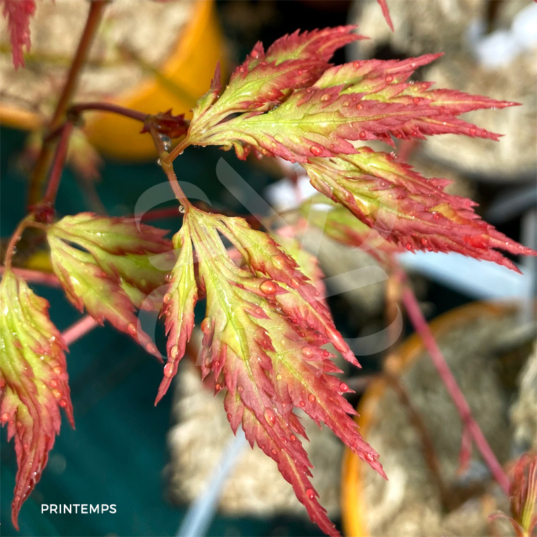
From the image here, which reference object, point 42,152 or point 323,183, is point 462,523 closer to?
point 323,183

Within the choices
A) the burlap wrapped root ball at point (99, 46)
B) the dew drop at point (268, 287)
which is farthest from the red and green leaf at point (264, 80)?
the burlap wrapped root ball at point (99, 46)

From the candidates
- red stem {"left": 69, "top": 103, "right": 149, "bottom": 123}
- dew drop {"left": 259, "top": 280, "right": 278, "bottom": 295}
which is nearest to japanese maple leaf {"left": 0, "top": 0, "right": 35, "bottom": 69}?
red stem {"left": 69, "top": 103, "right": 149, "bottom": 123}

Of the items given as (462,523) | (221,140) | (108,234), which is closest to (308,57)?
(221,140)

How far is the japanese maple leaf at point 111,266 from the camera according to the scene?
1.11 ft

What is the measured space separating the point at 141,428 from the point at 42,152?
512mm

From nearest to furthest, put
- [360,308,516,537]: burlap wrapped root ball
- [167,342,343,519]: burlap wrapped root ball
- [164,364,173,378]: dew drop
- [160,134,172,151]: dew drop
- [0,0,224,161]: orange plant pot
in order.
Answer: [164,364,173,378]: dew drop, [160,134,172,151]: dew drop, [360,308,516,537]: burlap wrapped root ball, [167,342,343,519]: burlap wrapped root ball, [0,0,224,161]: orange plant pot

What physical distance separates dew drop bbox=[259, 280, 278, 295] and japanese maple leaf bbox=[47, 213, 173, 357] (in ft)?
0.25

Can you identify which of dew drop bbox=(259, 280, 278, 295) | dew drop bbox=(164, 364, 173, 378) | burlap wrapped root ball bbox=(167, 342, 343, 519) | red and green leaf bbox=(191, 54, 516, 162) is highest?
red and green leaf bbox=(191, 54, 516, 162)

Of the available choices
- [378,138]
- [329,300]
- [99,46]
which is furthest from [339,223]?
[99,46]

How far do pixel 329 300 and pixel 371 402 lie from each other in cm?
33

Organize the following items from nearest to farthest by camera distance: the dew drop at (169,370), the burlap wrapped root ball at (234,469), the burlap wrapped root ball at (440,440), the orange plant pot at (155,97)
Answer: the dew drop at (169,370) < the burlap wrapped root ball at (440,440) < the burlap wrapped root ball at (234,469) < the orange plant pot at (155,97)

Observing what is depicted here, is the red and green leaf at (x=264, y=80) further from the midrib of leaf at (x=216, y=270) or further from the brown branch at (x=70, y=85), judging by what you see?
the brown branch at (x=70, y=85)

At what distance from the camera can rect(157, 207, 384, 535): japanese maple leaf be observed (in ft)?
0.93

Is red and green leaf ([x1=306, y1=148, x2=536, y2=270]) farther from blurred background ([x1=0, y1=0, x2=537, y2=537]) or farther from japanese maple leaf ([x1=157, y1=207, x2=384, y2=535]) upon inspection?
blurred background ([x1=0, y1=0, x2=537, y2=537])
